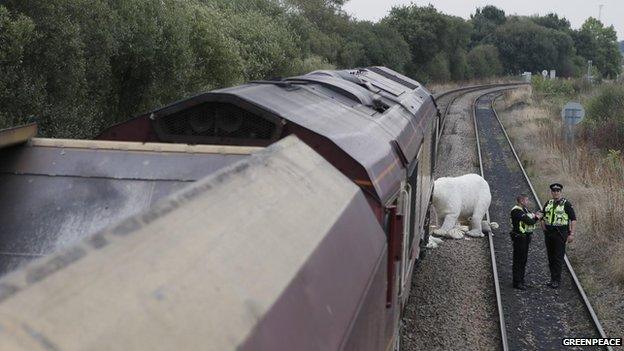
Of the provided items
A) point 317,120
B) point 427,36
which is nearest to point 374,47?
point 427,36

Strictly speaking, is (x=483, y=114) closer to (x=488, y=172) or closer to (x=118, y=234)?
(x=488, y=172)

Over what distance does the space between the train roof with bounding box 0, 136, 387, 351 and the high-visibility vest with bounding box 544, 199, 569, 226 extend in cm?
743

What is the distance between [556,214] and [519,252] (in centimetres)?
76

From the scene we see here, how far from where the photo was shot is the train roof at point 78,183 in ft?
13.0

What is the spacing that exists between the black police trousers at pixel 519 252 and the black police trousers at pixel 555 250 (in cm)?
33

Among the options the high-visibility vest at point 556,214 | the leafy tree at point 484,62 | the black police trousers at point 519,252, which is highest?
the high-visibility vest at point 556,214

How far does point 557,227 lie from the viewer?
10.2 meters

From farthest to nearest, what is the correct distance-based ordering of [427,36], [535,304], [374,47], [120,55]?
[427,36] < [374,47] < [120,55] < [535,304]

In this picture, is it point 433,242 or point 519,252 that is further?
point 433,242

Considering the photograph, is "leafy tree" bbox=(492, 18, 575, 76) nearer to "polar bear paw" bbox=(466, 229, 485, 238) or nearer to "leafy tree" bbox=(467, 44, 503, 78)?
"leafy tree" bbox=(467, 44, 503, 78)

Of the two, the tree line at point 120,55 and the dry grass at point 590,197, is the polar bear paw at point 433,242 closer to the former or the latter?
the dry grass at point 590,197

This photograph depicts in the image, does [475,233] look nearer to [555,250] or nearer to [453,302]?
[555,250]

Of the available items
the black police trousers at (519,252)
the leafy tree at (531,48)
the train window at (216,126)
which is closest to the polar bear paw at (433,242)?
the black police trousers at (519,252)

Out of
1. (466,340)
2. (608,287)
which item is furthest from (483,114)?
(466,340)
